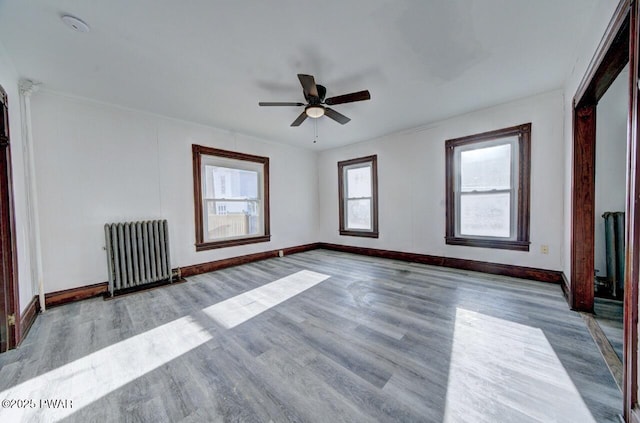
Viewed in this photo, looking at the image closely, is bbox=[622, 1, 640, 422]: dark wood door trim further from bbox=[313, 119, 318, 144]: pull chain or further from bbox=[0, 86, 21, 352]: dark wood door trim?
bbox=[0, 86, 21, 352]: dark wood door trim

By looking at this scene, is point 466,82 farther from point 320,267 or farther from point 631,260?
point 320,267

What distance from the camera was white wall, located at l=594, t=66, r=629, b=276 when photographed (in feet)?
8.82

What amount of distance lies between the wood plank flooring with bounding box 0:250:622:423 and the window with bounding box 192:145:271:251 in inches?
59.4

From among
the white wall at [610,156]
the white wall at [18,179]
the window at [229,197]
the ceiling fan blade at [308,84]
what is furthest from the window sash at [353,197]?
the white wall at [18,179]

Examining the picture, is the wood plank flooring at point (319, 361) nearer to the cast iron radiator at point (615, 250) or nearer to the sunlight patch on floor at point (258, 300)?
the sunlight patch on floor at point (258, 300)

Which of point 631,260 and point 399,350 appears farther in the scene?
point 399,350

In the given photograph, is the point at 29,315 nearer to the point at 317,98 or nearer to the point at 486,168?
the point at 317,98

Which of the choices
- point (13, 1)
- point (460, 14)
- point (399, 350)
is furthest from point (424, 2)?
point (13, 1)

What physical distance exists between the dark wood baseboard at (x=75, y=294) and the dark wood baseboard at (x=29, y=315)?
0.14 meters

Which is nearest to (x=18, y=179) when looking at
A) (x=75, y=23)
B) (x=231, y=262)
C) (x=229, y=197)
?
(x=75, y=23)

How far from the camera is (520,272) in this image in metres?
3.38

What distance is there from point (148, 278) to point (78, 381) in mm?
1901

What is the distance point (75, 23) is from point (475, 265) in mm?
5245

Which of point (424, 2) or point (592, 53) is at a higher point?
point (424, 2)
